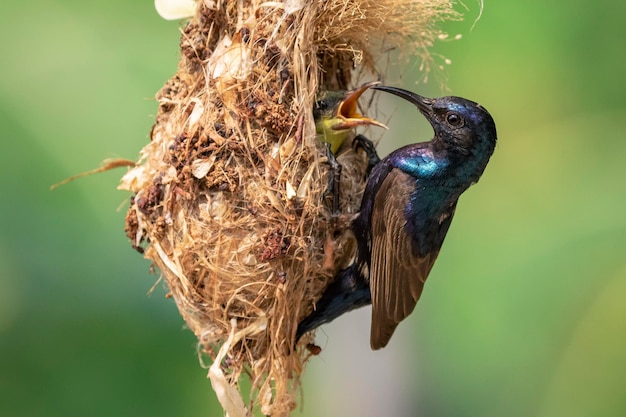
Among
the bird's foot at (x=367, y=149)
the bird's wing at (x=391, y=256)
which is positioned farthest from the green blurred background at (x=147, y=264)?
the bird's wing at (x=391, y=256)

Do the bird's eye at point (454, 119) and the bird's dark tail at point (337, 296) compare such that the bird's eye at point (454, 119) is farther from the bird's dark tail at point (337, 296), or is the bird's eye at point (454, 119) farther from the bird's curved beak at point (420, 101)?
the bird's dark tail at point (337, 296)

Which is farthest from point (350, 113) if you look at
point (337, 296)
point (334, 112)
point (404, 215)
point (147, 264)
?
point (147, 264)

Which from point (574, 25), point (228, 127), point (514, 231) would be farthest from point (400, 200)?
point (574, 25)

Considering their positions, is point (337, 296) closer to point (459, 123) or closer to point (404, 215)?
point (404, 215)

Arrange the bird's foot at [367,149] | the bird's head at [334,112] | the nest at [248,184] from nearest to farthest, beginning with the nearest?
the nest at [248,184], the bird's head at [334,112], the bird's foot at [367,149]

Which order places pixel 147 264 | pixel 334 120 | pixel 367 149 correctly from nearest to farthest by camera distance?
pixel 334 120, pixel 367 149, pixel 147 264

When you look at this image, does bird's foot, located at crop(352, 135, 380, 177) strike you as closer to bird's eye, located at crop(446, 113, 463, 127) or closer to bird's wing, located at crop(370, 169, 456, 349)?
bird's wing, located at crop(370, 169, 456, 349)

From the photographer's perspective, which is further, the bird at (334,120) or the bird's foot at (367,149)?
the bird's foot at (367,149)
